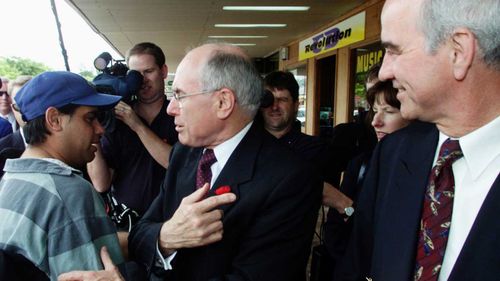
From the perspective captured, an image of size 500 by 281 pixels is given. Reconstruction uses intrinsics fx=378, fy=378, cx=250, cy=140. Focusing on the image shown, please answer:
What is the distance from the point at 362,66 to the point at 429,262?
6147 mm

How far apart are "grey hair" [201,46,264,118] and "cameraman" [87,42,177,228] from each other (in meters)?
0.82

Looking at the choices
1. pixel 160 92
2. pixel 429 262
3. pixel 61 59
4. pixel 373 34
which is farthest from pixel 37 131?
pixel 373 34

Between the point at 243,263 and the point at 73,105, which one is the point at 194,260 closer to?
the point at 243,263

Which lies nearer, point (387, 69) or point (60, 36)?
point (387, 69)

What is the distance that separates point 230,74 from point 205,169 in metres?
0.35

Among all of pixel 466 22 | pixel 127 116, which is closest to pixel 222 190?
pixel 466 22

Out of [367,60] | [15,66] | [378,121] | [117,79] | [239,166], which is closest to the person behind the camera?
[239,166]

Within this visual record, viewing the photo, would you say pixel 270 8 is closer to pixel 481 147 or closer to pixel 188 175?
pixel 188 175

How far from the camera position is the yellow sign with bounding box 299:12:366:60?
21.2 feet

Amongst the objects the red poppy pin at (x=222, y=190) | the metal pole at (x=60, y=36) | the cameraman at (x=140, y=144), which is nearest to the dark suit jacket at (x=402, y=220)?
the red poppy pin at (x=222, y=190)

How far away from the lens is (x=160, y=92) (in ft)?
7.29

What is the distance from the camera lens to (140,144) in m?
2.10

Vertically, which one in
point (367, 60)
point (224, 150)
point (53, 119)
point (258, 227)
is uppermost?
point (367, 60)

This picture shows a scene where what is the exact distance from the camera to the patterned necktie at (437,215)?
0.88m
